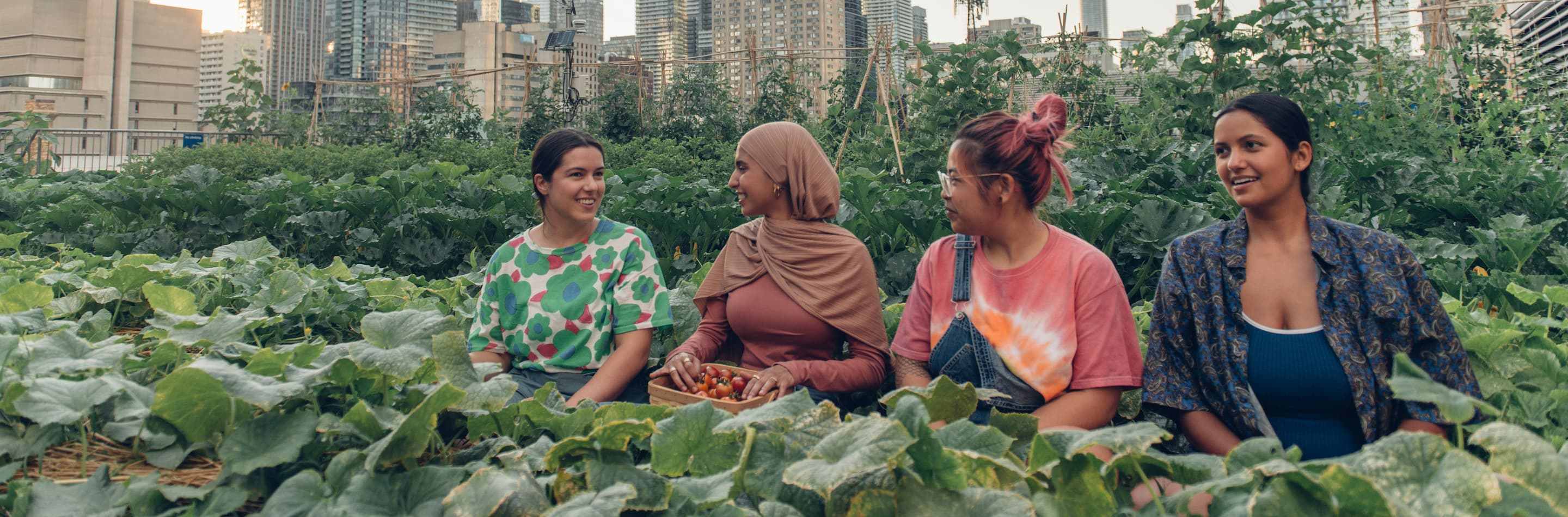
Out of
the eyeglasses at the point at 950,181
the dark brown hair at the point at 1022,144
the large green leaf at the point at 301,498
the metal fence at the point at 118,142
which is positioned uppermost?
the dark brown hair at the point at 1022,144

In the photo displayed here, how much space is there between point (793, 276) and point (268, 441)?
6.51 ft

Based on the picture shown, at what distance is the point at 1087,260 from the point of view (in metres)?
2.47

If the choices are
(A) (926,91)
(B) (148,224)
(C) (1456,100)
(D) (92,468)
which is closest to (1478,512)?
(D) (92,468)

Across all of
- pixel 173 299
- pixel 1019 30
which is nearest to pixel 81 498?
pixel 173 299

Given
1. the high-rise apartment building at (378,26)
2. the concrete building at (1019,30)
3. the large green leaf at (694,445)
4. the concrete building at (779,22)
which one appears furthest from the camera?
the high-rise apartment building at (378,26)

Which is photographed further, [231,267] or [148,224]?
[148,224]

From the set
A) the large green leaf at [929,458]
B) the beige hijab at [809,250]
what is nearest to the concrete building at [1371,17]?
the beige hijab at [809,250]

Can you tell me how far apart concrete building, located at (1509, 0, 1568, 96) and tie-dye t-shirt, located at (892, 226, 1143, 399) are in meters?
5.51

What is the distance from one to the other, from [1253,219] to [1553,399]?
2.17 ft

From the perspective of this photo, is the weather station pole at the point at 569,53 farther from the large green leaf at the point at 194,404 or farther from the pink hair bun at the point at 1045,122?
the large green leaf at the point at 194,404

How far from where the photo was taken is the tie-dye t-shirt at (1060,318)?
2420mm

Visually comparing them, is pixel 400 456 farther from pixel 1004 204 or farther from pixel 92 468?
pixel 1004 204

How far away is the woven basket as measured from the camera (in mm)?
2416

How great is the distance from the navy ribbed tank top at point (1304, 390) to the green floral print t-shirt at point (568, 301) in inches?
68.4
